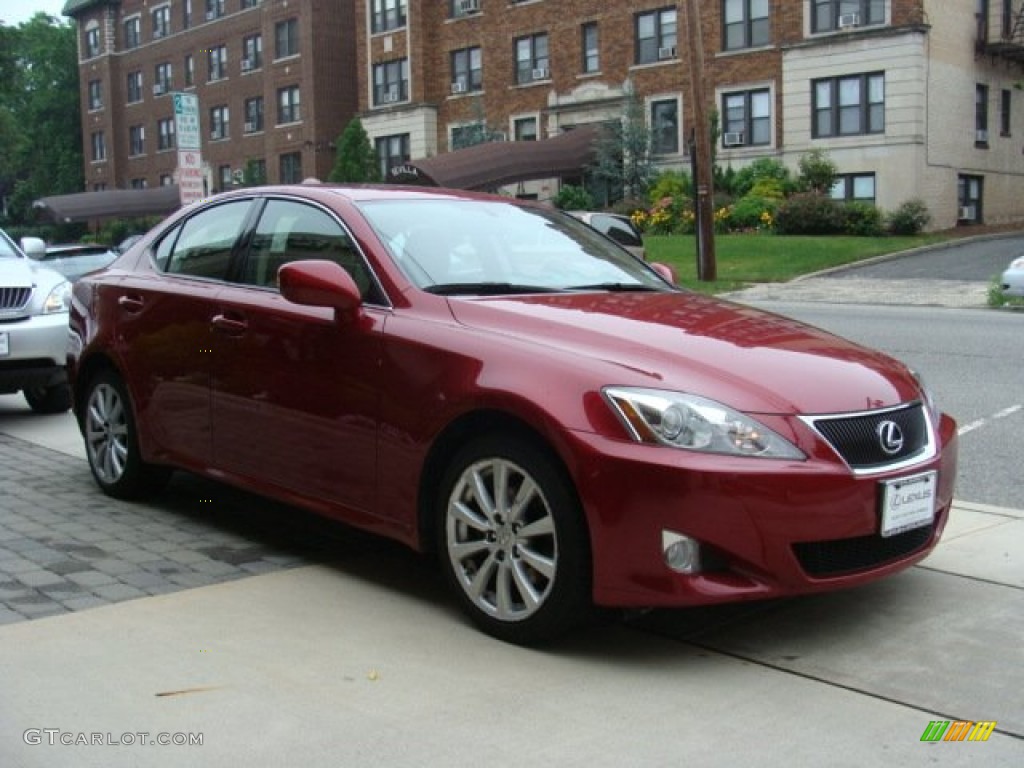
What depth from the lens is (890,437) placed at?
157 inches

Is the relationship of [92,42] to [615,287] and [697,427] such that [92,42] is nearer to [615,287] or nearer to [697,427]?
[615,287]

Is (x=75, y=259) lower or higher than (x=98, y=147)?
lower

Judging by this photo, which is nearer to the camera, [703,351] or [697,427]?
[697,427]

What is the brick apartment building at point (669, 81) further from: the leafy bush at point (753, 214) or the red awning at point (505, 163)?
the leafy bush at point (753, 214)

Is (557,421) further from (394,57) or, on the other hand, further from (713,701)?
(394,57)

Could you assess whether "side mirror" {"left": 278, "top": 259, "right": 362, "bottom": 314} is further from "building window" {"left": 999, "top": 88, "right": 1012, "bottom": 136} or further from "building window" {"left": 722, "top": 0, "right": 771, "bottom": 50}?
"building window" {"left": 999, "top": 88, "right": 1012, "bottom": 136}

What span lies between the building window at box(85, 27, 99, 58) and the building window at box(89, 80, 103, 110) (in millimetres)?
A: 1553

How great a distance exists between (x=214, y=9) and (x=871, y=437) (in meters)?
57.2

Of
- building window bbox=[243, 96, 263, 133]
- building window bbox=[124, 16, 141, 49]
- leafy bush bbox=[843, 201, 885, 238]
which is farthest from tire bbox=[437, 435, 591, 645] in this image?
building window bbox=[124, 16, 141, 49]

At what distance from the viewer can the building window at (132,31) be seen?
204ft

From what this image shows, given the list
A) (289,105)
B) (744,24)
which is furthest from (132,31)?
(744,24)

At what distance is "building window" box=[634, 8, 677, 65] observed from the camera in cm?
3800

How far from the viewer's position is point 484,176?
36406 millimetres
